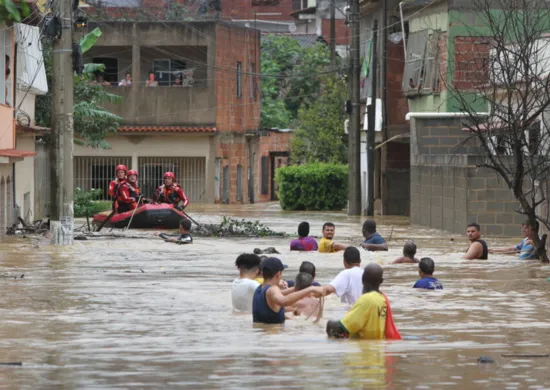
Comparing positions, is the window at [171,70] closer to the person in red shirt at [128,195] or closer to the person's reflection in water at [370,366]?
the person in red shirt at [128,195]

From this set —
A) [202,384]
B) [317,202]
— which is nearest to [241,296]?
[202,384]

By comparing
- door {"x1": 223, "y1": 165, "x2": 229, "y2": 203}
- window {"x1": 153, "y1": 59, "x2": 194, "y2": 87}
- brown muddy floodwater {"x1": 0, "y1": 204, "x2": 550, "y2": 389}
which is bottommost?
→ brown muddy floodwater {"x1": 0, "y1": 204, "x2": 550, "y2": 389}

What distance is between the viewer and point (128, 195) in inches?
1523

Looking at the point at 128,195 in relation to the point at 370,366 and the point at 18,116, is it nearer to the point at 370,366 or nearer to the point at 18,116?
the point at 18,116

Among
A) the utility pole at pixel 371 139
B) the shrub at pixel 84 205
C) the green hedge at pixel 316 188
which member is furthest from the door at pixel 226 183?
the shrub at pixel 84 205

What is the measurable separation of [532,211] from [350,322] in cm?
1216

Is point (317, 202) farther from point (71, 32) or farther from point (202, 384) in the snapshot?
point (202, 384)

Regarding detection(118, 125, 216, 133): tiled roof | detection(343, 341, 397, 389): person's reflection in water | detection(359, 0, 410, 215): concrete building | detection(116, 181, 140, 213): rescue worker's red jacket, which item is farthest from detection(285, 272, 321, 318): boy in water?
detection(118, 125, 216, 133): tiled roof

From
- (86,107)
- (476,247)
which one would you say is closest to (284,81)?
(86,107)

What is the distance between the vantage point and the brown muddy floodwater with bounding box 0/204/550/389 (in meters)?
11.9

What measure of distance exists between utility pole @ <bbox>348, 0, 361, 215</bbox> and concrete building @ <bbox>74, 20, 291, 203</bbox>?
13.9 m

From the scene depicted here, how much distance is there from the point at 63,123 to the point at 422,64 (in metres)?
19.4

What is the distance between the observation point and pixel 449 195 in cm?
4000

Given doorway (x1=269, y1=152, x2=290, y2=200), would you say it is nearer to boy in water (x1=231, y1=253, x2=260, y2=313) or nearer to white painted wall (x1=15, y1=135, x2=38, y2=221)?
white painted wall (x1=15, y1=135, x2=38, y2=221)
